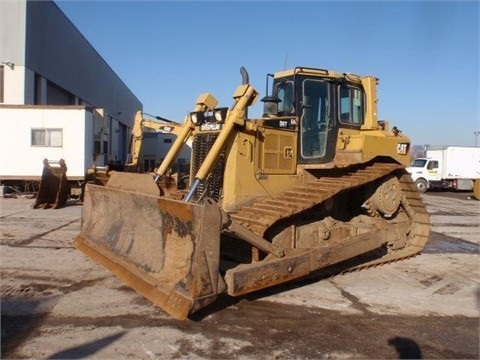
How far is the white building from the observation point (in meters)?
18.2

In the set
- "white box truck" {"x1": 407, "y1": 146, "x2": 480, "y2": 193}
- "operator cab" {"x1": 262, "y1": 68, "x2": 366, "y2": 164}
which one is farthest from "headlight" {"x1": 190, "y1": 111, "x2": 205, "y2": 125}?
"white box truck" {"x1": 407, "y1": 146, "x2": 480, "y2": 193}

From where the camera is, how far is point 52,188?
15297 mm

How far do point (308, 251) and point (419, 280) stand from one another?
2164 mm

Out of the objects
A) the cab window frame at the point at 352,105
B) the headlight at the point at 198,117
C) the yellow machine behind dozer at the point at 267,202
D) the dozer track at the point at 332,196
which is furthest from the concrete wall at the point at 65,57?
the dozer track at the point at 332,196

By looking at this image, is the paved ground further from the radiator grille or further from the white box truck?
the white box truck

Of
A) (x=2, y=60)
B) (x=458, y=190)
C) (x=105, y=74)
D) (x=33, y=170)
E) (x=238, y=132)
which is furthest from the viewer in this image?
(x=105, y=74)

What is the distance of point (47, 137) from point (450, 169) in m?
23.8

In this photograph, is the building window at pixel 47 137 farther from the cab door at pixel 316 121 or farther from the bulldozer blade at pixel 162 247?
the cab door at pixel 316 121

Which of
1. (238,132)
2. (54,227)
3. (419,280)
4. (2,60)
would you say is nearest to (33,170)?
(2,60)

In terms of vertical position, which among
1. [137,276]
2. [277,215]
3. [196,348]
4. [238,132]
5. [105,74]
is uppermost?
[105,74]

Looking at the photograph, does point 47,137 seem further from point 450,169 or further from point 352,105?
point 450,169

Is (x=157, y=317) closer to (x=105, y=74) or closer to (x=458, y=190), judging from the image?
(x=458, y=190)

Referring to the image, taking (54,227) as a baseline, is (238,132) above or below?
above

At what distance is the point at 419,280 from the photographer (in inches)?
281
